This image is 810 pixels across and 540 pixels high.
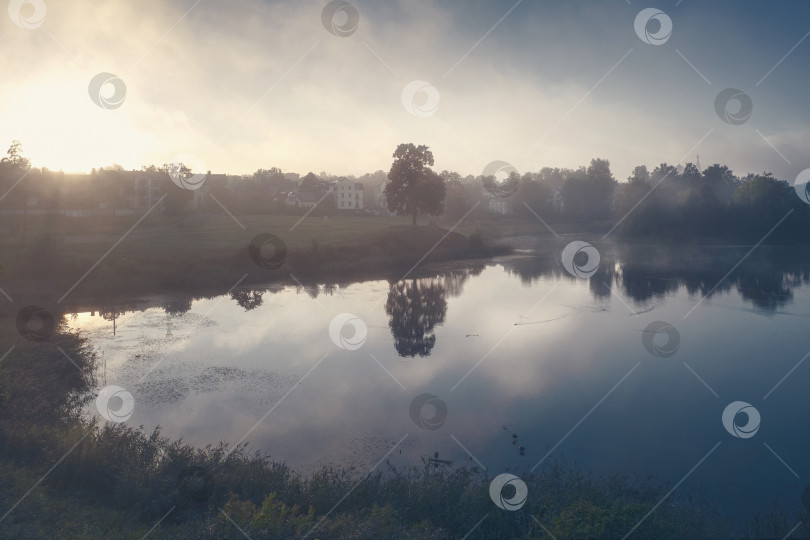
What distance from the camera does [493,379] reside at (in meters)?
20.8

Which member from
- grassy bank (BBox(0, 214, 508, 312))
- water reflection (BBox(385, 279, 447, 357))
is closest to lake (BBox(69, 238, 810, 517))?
water reflection (BBox(385, 279, 447, 357))

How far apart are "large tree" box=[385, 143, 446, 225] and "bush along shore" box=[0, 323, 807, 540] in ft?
184

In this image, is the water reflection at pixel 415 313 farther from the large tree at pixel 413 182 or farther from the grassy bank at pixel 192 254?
the large tree at pixel 413 182

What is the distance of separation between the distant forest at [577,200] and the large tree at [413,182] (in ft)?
13.0

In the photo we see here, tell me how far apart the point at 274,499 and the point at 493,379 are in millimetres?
11412

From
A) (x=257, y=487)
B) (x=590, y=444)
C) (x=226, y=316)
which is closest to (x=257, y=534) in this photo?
(x=257, y=487)

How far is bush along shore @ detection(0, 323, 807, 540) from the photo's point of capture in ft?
32.0

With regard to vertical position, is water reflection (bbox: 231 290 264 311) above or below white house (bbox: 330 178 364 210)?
below

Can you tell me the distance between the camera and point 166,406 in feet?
59.2

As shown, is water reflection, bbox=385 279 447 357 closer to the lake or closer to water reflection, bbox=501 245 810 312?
the lake

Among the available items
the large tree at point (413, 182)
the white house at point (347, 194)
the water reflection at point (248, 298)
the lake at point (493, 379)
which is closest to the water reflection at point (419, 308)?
the lake at point (493, 379)

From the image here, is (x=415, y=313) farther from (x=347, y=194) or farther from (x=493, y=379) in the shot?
(x=347, y=194)

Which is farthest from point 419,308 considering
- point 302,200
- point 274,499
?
point 302,200

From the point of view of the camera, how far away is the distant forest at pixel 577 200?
6250 cm
